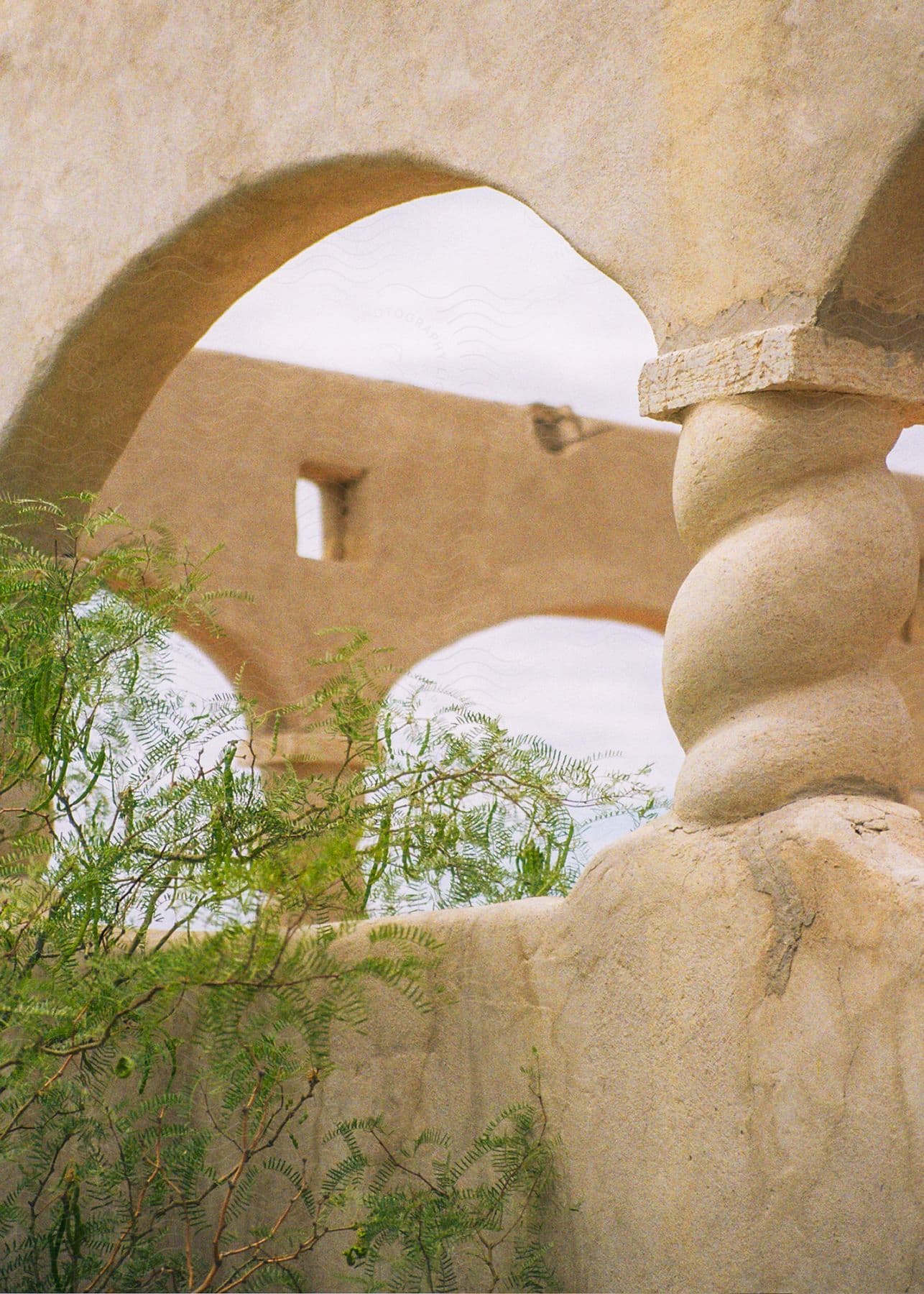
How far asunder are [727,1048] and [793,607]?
62 centimetres

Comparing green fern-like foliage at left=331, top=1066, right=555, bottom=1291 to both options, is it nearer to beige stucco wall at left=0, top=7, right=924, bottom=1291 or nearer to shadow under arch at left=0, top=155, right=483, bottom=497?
beige stucco wall at left=0, top=7, right=924, bottom=1291

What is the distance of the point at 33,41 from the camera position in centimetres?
424

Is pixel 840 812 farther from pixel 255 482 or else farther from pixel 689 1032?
pixel 255 482

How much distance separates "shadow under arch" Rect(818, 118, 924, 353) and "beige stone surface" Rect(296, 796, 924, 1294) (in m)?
0.70

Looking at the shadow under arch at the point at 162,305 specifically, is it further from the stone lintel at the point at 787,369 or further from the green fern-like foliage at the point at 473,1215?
the green fern-like foliage at the point at 473,1215

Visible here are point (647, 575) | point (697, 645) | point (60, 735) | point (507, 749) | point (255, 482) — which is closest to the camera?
point (697, 645)

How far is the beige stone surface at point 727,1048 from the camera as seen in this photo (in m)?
2.14

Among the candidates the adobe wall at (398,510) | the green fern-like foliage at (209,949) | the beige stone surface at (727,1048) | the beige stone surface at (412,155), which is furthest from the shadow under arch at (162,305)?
the adobe wall at (398,510)

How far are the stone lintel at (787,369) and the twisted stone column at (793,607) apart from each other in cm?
3

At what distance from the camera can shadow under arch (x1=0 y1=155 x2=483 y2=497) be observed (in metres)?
3.37

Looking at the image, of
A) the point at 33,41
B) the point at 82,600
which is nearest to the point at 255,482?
the point at 33,41

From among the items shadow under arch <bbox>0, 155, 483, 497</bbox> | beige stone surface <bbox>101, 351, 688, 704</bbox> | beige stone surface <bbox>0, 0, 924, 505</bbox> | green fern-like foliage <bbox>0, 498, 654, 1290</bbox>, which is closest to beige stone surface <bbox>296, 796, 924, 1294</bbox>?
green fern-like foliage <bbox>0, 498, 654, 1290</bbox>

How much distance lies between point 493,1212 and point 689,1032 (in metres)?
0.47

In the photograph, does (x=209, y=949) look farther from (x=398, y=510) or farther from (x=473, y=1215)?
(x=398, y=510)
